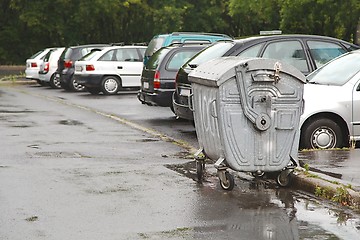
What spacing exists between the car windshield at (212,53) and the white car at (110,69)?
42.2 feet

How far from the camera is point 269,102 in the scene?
9469 millimetres

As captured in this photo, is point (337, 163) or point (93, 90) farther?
point (93, 90)

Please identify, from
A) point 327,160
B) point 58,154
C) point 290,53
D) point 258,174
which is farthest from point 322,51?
point 258,174

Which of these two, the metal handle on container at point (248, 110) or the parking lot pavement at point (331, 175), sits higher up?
the metal handle on container at point (248, 110)

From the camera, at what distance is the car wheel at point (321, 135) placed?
1241 cm

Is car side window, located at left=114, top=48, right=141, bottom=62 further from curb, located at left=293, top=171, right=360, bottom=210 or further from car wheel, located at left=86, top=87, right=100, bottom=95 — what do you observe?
curb, located at left=293, top=171, right=360, bottom=210

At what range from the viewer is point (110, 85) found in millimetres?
27703

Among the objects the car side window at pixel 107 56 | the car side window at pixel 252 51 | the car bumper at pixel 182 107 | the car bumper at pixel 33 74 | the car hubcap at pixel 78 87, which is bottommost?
the car hubcap at pixel 78 87

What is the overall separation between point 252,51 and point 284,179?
16.1ft

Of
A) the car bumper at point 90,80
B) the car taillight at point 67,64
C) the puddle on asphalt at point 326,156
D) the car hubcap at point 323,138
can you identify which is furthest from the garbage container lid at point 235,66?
the car taillight at point 67,64

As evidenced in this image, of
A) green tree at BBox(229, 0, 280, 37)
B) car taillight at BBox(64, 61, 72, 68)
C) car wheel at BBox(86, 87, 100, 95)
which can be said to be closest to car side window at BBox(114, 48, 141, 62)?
car wheel at BBox(86, 87, 100, 95)

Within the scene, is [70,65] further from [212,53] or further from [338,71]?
[338,71]

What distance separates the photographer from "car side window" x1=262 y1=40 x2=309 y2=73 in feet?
47.9

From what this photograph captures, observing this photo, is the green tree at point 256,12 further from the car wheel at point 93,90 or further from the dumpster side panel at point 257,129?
the dumpster side panel at point 257,129
